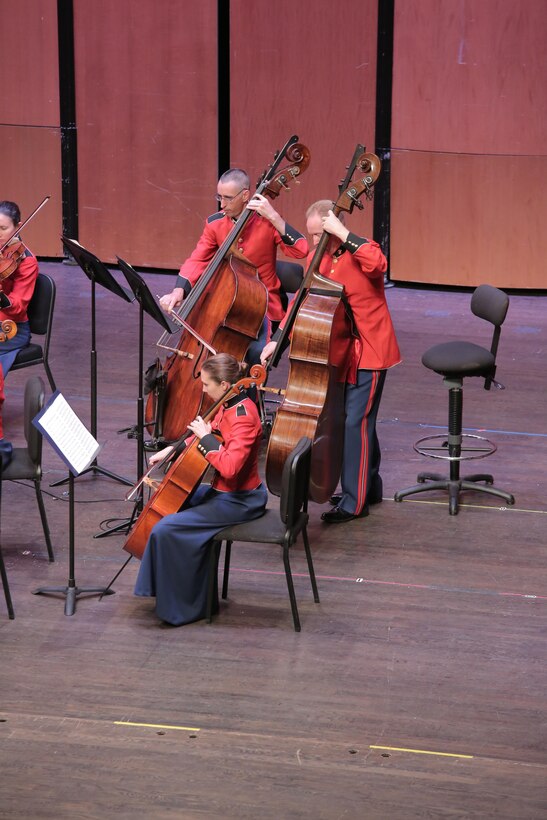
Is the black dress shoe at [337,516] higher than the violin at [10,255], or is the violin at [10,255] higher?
the violin at [10,255]

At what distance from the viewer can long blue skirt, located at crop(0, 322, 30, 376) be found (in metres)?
6.75

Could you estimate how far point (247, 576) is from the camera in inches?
209

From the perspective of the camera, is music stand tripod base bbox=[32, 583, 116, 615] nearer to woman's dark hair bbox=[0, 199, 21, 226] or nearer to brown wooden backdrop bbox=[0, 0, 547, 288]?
woman's dark hair bbox=[0, 199, 21, 226]

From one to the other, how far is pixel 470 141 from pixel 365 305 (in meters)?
4.57

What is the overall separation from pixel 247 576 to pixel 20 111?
6.75m

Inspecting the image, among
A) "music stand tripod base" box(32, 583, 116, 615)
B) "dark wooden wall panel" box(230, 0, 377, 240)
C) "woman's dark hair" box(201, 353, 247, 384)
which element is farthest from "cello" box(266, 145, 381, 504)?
"dark wooden wall panel" box(230, 0, 377, 240)

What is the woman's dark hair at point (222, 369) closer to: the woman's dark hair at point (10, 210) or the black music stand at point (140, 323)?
the black music stand at point (140, 323)

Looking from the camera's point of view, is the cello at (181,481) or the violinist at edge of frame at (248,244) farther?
the violinist at edge of frame at (248,244)

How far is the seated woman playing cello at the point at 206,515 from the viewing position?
4.81 meters

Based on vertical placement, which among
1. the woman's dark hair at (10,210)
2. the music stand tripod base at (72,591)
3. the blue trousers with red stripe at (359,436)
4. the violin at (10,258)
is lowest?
the music stand tripod base at (72,591)

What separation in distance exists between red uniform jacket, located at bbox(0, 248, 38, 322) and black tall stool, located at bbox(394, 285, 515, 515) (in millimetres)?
2280

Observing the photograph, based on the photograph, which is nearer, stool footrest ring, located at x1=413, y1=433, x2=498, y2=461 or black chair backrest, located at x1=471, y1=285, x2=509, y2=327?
black chair backrest, located at x1=471, y1=285, x2=509, y2=327

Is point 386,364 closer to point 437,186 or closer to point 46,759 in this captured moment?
point 46,759

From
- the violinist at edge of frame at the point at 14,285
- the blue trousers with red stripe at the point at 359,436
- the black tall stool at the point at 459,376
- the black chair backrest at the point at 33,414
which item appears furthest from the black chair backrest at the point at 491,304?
the violinist at edge of frame at the point at 14,285
